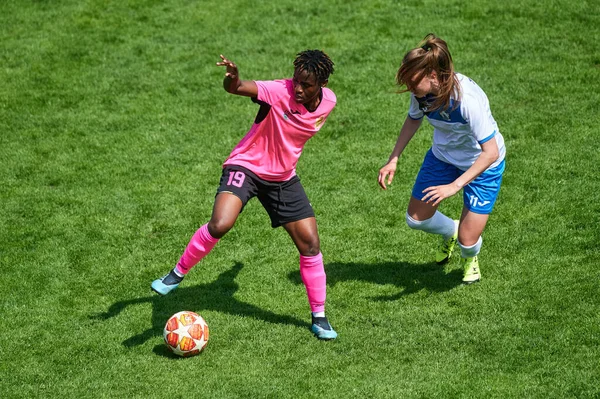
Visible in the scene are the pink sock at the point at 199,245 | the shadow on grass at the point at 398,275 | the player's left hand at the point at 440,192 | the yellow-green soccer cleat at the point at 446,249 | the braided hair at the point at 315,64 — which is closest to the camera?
the player's left hand at the point at 440,192

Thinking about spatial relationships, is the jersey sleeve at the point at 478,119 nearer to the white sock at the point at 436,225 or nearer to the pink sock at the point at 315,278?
the white sock at the point at 436,225

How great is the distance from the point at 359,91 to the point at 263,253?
162 inches

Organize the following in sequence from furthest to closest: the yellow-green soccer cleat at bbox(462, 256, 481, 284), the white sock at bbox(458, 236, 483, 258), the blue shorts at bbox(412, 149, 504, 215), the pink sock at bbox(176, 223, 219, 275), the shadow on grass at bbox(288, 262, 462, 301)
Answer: the shadow on grass at bbox(288, 262, 462, 301), the yellow-green soccer cleat at bbox(462, 256, 481, 284), the white sock at bbox(458, 236, 483, 258), the blue shorts at bbox(412, 149, 504, 215), the pink sock at bbox(176, 223, 219, 275)

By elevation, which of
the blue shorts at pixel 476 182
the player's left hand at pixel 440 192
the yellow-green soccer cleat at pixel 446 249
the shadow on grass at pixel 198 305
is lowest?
the shadow on grass at pixel 198 305

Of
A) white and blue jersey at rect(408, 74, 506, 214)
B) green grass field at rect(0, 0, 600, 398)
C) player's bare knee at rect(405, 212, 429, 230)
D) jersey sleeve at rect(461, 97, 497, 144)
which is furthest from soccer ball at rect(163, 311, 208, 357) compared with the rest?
jersey sleeve at rect(461, 97, 497, 144)

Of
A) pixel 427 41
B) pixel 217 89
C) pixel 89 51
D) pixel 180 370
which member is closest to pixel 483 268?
pixel 427 41

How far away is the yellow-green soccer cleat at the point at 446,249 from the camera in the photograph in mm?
8766

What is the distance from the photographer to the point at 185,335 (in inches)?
288

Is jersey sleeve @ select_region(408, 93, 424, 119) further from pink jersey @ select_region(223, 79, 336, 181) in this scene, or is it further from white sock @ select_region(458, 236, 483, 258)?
white sock @ select_region(458, 236, 483, 258)

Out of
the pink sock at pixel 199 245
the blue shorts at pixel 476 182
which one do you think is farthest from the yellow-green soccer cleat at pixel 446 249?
the pink sock at pixel 199 245

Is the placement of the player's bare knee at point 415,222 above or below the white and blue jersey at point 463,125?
below

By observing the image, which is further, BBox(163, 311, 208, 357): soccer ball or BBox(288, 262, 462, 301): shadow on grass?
BBox(288, 262, 462, 301): shadow on grass

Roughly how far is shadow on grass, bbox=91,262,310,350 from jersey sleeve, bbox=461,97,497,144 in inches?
90.3

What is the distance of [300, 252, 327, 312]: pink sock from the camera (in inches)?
302
